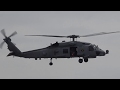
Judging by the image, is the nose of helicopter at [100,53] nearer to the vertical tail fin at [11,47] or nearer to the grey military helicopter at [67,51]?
the grey military helicopter at [67,51]

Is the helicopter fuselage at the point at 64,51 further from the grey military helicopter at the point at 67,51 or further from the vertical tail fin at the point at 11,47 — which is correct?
the vertical tail fin at the point at 11,47

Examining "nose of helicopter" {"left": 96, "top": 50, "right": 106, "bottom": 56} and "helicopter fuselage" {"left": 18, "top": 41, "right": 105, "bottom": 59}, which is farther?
"nose of helicopter" {"left": 96, "top": 50, "right": 106, "bottom": 56}

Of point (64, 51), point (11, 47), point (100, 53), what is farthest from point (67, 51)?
point (11, 47)

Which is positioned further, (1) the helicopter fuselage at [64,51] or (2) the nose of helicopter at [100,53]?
(2) the nose of helicopter at [100,53]

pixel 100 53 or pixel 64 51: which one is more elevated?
pixel 64 51

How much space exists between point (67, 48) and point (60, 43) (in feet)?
6.14

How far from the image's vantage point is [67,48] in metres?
45.6

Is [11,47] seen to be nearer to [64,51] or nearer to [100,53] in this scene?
[64,51]

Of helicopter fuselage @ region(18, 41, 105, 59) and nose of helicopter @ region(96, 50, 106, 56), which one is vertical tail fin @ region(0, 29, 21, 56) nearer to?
helicopter fuselage @ region(18, 41, 105, 59)

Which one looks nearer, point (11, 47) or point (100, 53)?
point (100, 53)

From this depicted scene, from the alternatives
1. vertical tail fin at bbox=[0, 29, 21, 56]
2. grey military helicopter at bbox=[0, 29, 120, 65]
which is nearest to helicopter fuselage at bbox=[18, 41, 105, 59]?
grey military helicopter at bbox=[0, 29, 120, 65]

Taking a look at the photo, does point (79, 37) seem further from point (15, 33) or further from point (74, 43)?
point (15, 33)

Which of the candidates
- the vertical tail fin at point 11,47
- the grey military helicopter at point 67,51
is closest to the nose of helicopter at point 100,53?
the grey military helicopter at point 67,51

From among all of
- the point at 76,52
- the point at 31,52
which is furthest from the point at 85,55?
the point at 31,52
